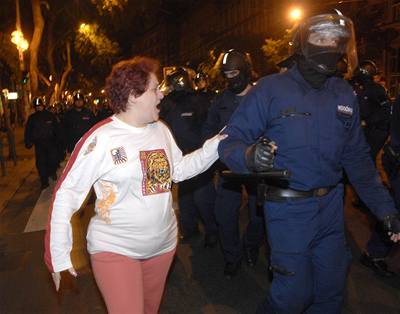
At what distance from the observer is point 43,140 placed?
10.8 meters

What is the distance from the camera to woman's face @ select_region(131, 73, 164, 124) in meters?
2.96

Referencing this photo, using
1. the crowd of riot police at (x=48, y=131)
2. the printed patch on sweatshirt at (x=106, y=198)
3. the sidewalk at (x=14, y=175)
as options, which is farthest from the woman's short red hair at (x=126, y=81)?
the crowd of riot police at (x=48, y=131)

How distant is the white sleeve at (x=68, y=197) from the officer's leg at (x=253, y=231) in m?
2.42

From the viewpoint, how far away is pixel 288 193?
2.99m

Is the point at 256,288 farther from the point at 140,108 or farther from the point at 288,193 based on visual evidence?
the point at 140,108

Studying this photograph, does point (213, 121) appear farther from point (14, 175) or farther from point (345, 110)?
point (14, 175)

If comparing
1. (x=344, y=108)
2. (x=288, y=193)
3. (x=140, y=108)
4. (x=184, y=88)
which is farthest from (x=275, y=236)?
Answer: (x=184, y=88)

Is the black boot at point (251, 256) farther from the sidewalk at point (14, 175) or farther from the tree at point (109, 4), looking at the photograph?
the tree at point (109, 4)

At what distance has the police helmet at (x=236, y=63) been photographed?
4934 mm

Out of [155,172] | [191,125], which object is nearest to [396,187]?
[191,125]

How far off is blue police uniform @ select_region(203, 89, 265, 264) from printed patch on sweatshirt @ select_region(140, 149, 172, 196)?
197 cm

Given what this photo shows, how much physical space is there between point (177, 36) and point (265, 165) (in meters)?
75.8

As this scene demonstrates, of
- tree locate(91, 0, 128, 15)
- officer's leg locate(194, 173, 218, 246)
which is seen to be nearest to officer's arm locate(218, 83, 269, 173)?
officer's leg locate(194, 173, 218, 246)

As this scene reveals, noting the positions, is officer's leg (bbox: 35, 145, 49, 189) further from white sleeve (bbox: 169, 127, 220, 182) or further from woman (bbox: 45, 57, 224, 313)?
woman (bbox: 45, 57, 224, 313)
